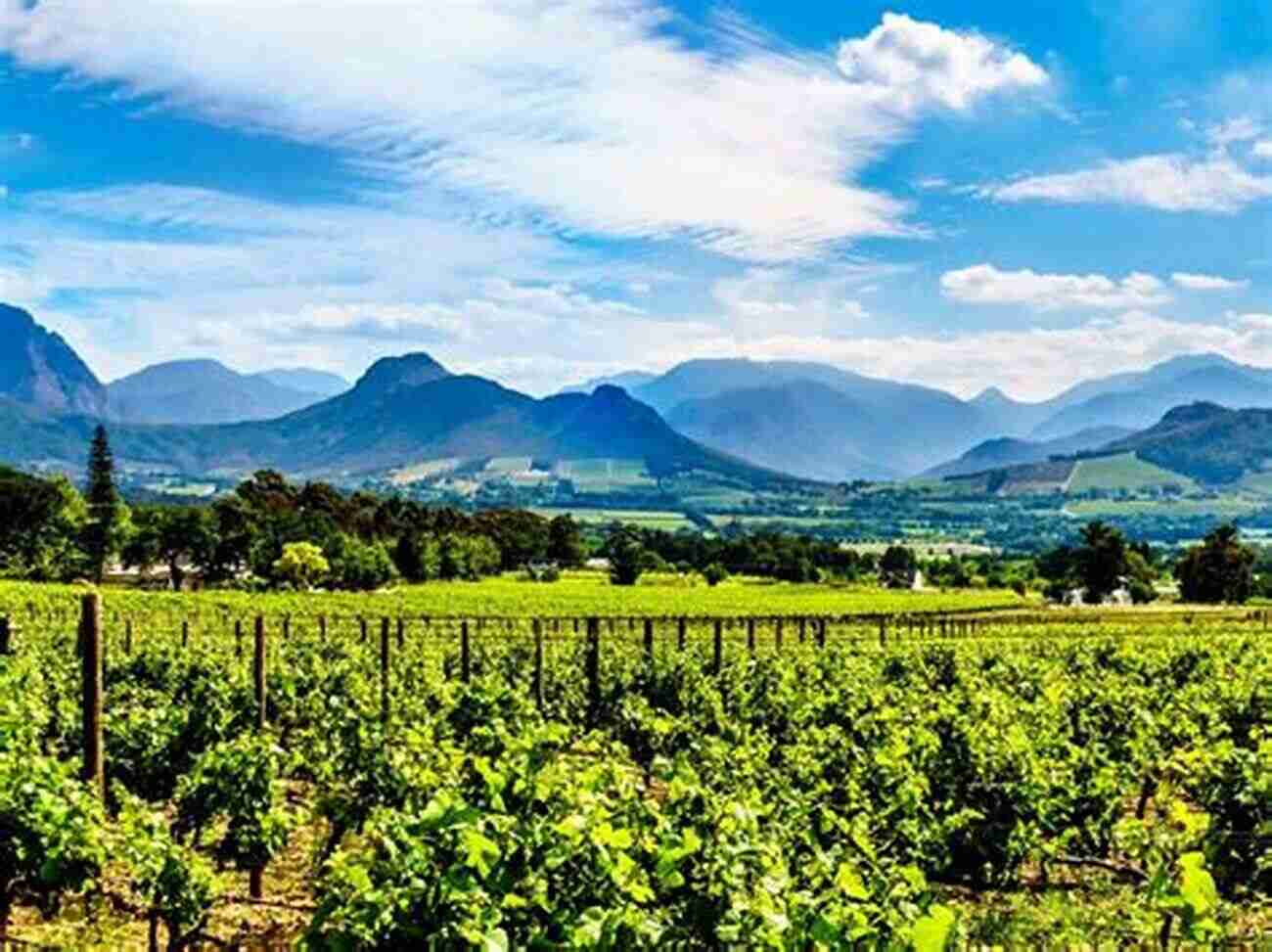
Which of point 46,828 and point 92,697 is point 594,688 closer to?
point 92,697

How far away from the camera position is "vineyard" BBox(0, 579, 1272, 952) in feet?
20.6

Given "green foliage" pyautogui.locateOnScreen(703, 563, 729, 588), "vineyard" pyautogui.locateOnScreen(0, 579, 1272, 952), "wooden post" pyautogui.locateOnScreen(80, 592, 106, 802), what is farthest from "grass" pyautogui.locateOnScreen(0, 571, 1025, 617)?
"wooden post" pyautogui.locateOnScreen(80, 592, 106, 802)

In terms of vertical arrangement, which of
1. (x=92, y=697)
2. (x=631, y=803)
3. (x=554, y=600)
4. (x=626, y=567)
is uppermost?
(x=631, y=803)

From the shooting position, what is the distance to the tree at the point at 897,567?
14512 centimetres

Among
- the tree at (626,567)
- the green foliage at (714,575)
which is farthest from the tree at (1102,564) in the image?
the tree at (626,567)

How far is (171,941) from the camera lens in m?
10.2

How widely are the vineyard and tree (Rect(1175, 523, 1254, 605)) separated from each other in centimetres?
7726

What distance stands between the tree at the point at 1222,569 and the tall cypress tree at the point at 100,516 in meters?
88.9

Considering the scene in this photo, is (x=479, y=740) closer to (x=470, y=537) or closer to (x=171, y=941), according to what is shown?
(x=171, y=941)

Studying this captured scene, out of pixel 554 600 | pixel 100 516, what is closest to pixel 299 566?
pixel 554 600

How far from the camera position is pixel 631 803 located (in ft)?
24.5

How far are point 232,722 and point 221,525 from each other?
9987 centimetres

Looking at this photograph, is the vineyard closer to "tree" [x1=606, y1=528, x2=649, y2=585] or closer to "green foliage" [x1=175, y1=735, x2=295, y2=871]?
"green foliage" [x1=175, y1=735, x2=295, y2=871]

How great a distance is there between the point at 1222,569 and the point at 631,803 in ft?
350
